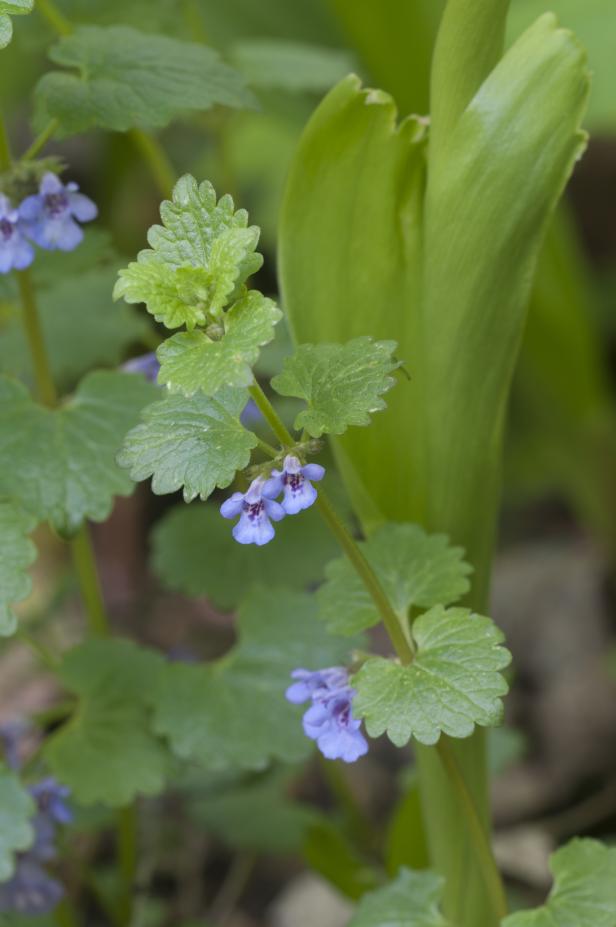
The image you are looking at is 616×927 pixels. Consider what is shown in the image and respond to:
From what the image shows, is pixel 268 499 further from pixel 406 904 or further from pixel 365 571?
pixel 406 904

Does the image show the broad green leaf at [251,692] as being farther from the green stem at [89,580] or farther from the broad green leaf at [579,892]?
the broad green leaf at [579,892]

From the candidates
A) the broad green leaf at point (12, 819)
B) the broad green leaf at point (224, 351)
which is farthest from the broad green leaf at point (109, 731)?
the broad green leaf at point (224, 351)

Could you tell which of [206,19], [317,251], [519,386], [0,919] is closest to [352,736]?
[317,251]

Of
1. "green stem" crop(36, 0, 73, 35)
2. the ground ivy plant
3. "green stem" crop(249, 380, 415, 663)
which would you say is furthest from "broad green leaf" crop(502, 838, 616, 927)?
"green stem" crop(36, 0, 73, 35)

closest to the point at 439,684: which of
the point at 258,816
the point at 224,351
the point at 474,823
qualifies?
the point at 474,823

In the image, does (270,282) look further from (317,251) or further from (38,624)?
(317,251)
